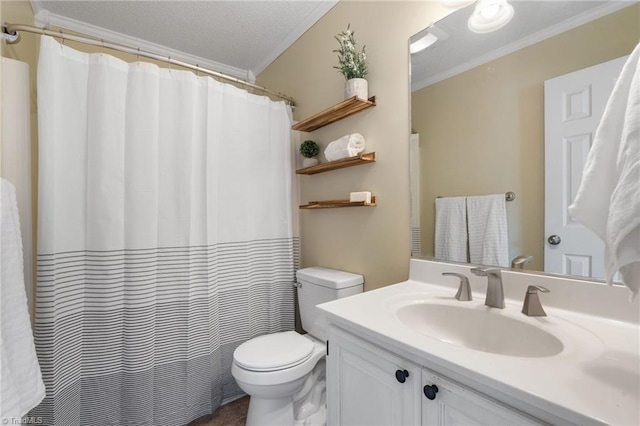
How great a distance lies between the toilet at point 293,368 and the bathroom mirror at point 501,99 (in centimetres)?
56

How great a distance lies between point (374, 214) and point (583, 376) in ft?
3.38

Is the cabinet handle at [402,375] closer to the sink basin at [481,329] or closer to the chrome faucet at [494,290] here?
the sink basin at [481,329]

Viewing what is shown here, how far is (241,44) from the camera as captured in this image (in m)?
2.13

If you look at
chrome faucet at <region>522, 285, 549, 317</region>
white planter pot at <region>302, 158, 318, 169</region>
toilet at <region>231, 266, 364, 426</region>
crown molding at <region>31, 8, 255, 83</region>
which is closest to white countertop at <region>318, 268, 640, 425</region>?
chrome faucet at <region>522, 285, 549, 317</region>

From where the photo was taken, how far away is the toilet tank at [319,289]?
1487 millimetres

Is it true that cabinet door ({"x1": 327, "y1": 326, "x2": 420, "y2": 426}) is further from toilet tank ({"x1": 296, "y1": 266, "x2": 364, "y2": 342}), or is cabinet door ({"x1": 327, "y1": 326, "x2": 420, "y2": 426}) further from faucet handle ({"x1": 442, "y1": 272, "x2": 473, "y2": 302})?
toilet tank ({"x1": 296, "y1": 266, "x2": 364, "y2": 342})

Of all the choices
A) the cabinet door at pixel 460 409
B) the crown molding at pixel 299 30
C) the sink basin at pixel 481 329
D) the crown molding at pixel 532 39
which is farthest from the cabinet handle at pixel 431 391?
the crown molding at pixel 299 30

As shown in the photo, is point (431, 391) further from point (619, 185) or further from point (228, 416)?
point (228, 416)

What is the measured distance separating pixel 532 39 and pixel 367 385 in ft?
4.27

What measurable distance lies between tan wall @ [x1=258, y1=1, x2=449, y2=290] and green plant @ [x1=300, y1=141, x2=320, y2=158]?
0.06 metres

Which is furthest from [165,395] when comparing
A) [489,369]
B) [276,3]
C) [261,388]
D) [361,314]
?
[276,3]

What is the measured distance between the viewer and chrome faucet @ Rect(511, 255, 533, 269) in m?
0.97

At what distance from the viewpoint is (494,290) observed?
0.94 metres

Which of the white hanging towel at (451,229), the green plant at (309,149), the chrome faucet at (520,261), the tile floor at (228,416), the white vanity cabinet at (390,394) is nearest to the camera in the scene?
the white vanity cabinet at (390,394)
